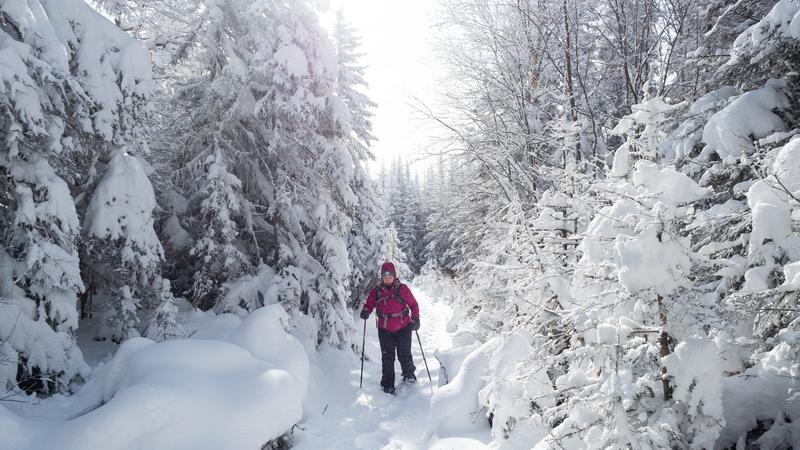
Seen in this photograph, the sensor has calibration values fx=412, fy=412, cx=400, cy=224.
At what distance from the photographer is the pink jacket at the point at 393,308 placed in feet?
26.5

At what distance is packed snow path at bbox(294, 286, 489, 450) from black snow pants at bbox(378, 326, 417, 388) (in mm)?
280

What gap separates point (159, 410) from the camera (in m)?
4.14

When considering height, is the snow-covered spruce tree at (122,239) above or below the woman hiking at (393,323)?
above

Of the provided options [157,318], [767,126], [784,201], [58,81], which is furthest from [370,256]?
[784,201]

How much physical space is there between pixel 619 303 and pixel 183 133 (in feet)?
33.4

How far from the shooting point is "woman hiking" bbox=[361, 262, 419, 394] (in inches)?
316

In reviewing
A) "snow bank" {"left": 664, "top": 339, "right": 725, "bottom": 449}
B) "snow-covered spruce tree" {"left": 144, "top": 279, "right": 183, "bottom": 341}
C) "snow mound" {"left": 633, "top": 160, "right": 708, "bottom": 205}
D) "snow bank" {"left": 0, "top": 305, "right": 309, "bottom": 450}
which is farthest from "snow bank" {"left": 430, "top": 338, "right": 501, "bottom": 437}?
"snow-covered spruce tree" {"left": 144, "top": 279, "right": 183, "bottom": 341}

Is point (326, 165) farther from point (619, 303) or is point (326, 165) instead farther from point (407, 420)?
point (619, 303)

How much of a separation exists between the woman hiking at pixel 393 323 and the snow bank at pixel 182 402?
7.15 ft

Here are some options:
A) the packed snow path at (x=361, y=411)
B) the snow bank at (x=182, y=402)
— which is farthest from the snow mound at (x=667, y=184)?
the snow bank at (x=182, y=402)

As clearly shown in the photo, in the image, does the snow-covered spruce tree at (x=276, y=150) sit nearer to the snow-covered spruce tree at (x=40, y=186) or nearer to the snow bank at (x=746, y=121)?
the snow-covered spruce tree at (x=40, y=186)

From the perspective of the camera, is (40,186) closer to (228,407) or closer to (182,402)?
(182,402)

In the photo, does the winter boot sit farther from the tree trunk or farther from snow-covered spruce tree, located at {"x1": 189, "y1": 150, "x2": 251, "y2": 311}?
the tree trunk

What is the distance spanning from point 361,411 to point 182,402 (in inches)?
136
